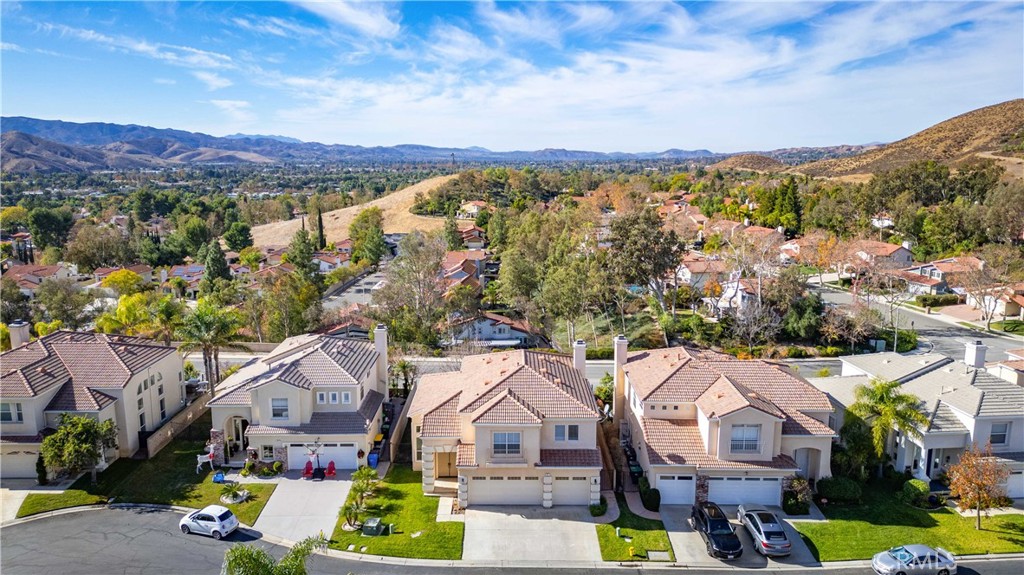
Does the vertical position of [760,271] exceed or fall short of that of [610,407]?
it exceeds it

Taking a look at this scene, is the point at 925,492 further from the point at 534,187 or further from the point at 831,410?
the point at 534,187

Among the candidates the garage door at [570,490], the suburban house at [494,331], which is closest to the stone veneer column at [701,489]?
the garage door at [570,490]

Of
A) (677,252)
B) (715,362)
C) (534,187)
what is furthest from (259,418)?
(534,187)

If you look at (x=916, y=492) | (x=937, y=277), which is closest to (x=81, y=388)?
(x=916, y=492)

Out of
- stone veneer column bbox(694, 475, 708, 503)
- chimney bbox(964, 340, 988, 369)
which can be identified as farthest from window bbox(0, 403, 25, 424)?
chimney bbox(964, 340, 988, 369)

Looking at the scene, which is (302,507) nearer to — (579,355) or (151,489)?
(151,489)

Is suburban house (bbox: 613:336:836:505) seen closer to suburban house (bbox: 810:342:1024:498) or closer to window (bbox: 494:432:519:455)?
suburban house (bbox: 810:342:1024:498)

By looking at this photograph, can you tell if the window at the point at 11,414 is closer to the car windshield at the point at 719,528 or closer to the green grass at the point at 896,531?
the car windshield at the point at 719,528
